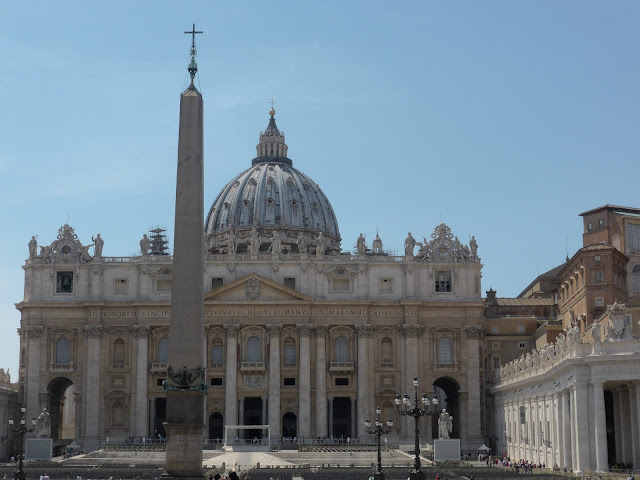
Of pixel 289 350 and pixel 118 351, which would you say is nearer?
pixel 289 350

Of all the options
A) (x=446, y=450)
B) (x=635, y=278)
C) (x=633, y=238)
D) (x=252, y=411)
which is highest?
(x=633, y=238)

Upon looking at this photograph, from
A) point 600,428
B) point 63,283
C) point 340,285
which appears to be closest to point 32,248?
point 63,283

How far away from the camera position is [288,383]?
92.2 m

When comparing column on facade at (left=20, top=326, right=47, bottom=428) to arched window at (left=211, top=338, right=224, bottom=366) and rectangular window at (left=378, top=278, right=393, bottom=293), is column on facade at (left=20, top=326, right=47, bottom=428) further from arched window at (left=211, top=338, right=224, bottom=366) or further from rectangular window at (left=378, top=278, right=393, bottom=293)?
rectangular window at (left=378, top=278, right=393, bottom=293)

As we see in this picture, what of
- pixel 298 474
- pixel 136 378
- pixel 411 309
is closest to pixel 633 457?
pixel 298 474

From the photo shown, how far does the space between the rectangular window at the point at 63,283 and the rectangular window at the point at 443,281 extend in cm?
3182

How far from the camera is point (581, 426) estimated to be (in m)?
53.6

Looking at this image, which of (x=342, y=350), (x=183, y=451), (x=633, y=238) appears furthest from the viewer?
(x=342, y=350)

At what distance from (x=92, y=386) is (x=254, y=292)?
51.8 feet

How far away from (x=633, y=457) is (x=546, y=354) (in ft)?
36.5

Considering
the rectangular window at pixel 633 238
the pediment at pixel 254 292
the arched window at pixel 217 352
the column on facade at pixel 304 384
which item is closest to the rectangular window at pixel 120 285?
the pediment at pixel 254 292

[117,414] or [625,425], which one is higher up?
[117,414]

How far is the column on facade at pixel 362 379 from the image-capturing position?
297 ft

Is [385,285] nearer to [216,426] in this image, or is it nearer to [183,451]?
[216,426]
